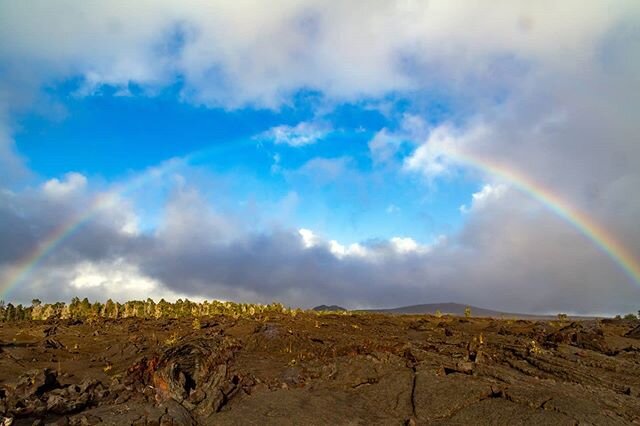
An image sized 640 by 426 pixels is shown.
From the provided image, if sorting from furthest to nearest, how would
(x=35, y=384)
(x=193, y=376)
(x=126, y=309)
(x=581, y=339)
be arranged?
(x=126, y=309)
(x=581, y=339)
(x=193, y=376)
(x=35, y=384)

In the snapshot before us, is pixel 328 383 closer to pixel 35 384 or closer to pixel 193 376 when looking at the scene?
pixel 193 376

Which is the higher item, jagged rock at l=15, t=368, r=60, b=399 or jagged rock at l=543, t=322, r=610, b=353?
jagged rock at l=543, t=322, r=610, b=353

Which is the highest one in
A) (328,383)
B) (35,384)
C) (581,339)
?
(581,339)

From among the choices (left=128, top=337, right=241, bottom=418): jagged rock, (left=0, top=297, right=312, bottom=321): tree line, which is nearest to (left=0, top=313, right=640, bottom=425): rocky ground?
(left=128, top=337, right=241, bottom=418): jagged rock

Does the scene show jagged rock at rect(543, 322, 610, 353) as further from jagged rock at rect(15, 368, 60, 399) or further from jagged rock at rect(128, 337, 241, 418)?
jagged rock at rect(15, 368, 60, 399)

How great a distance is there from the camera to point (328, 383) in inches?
909

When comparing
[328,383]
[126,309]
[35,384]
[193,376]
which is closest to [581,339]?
[328,383]

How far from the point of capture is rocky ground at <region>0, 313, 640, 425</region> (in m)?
19.8

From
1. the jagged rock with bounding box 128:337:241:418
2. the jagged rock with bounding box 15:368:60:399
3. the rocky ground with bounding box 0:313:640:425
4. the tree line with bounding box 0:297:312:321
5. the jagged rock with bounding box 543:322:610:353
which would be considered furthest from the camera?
the tree line with bounding box 0:297:312:321

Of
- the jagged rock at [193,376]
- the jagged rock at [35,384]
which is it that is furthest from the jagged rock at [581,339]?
the jagged rock at [35,384]

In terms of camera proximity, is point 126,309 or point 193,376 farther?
point 126,309

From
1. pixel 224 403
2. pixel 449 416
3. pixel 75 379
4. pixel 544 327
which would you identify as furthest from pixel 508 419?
pixel 544 327

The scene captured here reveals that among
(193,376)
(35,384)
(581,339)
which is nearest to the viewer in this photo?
(35,384)

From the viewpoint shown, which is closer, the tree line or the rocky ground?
the rocky ground
